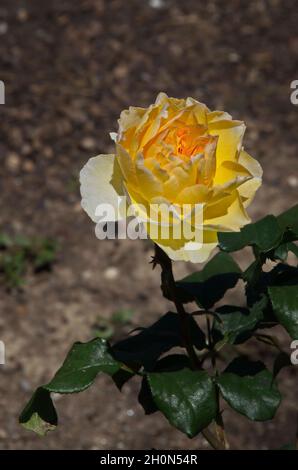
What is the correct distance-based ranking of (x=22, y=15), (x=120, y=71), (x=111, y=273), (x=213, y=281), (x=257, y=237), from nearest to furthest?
(x=257, y=237), (x=213, y=281), (x=111, y=273), (x=120, y=71), (x=22, y=15)

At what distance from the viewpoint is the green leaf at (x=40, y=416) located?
3.95 ft

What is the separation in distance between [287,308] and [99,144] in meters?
2.20

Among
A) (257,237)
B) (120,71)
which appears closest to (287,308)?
(257,237)

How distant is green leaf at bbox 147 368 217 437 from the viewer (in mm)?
1145

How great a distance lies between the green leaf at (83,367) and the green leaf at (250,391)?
0.56ft

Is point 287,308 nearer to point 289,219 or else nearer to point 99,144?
point 289,219

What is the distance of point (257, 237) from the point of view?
112 centimetres

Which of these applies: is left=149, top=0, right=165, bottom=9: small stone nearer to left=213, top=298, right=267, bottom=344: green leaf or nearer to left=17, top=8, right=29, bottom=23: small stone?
left=17, top=8, right=29, bottom=23: small stone

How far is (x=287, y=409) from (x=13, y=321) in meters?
0.90

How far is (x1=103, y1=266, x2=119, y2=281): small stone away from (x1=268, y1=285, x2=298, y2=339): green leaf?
1633mm

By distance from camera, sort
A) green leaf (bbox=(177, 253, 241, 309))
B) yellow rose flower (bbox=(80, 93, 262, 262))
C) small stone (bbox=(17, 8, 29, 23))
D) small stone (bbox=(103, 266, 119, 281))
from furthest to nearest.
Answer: small stone (bbox=(17, 8, 29, 23))
small stone (bbox=(103, 266, 119, 281))
green leaf (bbox=(177, 253, 241, 309))
yellow rose flower (bbox=(80, 93, 262, 262))

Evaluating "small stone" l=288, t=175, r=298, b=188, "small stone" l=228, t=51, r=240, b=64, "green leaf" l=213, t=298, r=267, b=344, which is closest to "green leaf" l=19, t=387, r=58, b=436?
"green leaf" l=213, t=298, r=267, b=344

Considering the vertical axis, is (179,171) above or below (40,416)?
above

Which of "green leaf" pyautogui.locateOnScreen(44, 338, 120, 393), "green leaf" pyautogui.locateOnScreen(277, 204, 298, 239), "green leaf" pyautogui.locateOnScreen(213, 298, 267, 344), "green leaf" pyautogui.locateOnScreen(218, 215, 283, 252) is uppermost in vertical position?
"green leaf" pyautogui.locateOnScreen(277, 204, 298, 239)
